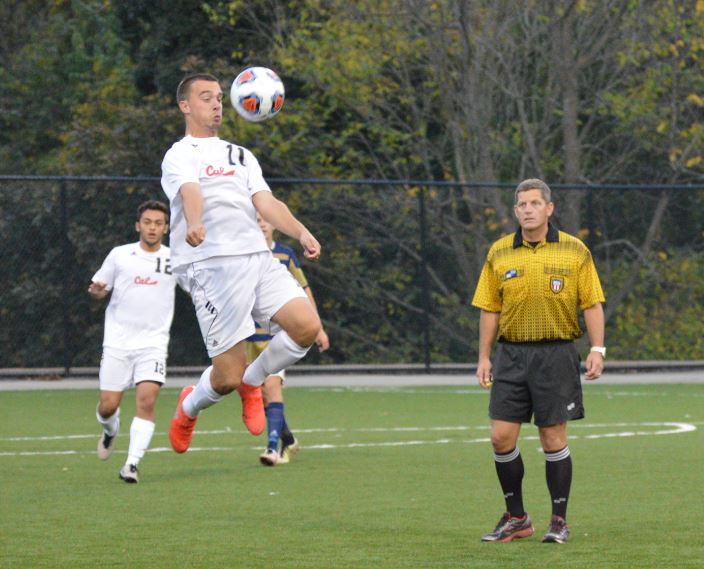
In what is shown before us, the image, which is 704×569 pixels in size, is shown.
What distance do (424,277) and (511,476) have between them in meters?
15.7

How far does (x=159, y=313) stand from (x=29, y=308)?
1120 centimetres

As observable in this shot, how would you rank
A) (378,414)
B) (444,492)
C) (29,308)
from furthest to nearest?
1. (29,308)
2. (378,414)
3. (444,492)

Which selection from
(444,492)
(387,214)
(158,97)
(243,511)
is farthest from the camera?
(158,97)

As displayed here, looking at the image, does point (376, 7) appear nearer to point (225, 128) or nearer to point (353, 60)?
point (353, 60)

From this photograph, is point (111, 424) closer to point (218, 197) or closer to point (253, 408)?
point (253, 408)

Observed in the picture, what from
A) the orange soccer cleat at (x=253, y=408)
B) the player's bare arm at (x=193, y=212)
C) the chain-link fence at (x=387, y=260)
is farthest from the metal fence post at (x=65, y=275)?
the player's bare arm at (x=193, y=212)

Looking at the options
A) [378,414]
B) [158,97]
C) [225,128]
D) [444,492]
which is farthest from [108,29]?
[444,492]

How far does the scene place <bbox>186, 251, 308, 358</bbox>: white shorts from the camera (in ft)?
30.8

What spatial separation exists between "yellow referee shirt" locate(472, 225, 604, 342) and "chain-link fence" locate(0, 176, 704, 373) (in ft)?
48.1

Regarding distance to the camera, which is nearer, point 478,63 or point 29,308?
point 29,308

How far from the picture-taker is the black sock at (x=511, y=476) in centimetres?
792

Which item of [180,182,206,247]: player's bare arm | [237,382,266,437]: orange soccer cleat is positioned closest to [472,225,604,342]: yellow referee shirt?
[180,182,206,247]: player's bare arm

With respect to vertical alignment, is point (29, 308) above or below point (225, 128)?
below

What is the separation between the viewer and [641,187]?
930 inches
